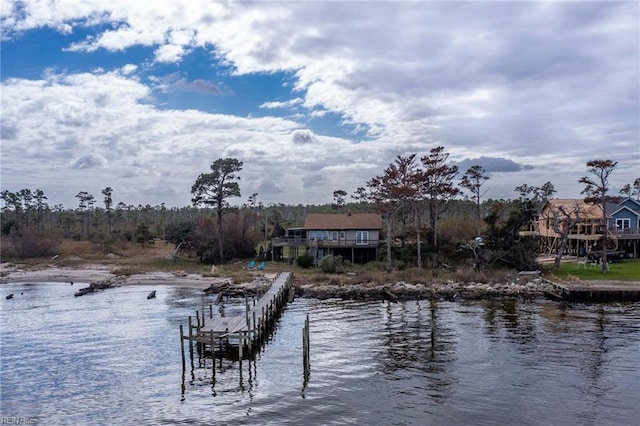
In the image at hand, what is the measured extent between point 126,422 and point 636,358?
86.8ft

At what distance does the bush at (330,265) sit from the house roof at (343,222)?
7138mm

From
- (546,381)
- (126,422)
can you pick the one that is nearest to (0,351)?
(126,422)

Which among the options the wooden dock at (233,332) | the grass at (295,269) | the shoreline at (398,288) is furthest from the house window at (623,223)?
the wooden dock at (233,332)

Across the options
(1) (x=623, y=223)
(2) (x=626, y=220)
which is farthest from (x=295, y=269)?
(2) (x=626, y=220)

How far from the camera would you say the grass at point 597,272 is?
52.0m

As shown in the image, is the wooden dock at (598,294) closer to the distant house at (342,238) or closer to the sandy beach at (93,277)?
the distant house at (342,238)

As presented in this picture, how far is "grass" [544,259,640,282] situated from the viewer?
52.0 m

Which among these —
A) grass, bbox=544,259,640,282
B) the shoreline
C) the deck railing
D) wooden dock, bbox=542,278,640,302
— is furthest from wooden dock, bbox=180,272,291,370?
grass, bbox=544,259,640,282

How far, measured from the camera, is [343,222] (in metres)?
67.9

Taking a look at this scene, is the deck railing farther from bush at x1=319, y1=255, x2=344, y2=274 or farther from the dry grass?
bush at x1=319, y1=255, x2=344, y2=274

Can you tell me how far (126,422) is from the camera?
2041 cm

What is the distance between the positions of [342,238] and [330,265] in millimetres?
7607

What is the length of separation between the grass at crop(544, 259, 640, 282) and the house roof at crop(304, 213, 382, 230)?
70.3 ft

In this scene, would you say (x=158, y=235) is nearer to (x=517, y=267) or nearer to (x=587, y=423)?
(x=517, y=267)
